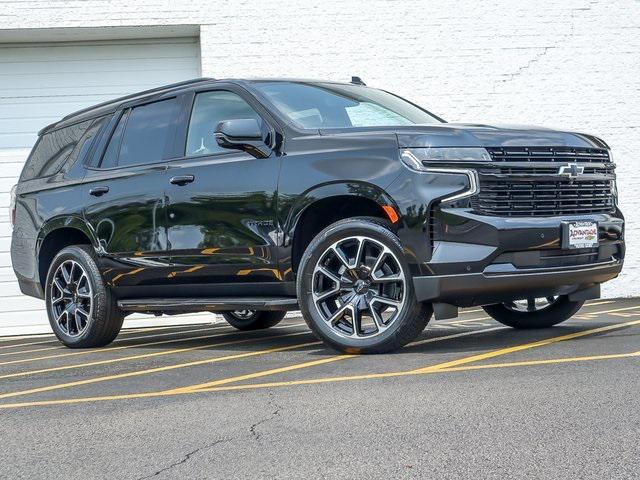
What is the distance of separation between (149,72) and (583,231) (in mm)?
7768

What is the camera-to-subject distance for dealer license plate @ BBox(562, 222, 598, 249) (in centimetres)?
689

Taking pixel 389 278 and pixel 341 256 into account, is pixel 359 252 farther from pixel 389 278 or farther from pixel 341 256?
pixel 389 278

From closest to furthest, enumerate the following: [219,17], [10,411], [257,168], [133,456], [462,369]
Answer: [133,456] < [10,411] < [462,369] < [257,168] < [219,17]

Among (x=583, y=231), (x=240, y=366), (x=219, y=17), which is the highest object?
(x=219, y=17)

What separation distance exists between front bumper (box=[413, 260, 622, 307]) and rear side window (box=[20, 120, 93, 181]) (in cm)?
395

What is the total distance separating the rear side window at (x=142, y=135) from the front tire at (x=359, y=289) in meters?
1.92

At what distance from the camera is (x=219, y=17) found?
13.3 m

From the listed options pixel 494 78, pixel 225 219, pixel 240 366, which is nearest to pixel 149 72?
pixel 494 78

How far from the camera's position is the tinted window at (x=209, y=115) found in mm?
8031

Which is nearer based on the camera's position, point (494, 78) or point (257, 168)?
point (257, 168)

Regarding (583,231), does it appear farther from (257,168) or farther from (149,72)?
(149,72)

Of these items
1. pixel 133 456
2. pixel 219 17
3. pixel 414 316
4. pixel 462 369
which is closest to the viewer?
pixel 133 456

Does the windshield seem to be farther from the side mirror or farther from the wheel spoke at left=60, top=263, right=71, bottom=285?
the wheel spoke at left=60, top=263, right=71, bottom=285

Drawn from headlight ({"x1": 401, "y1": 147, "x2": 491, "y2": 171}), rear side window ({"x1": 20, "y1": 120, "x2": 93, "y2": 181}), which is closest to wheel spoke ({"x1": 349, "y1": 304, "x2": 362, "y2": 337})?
headlight ({"x1": 401, "y1": 147, "x2": 491, "y2": 171})
